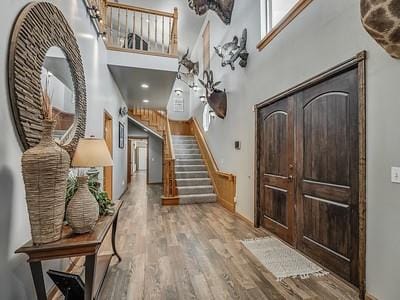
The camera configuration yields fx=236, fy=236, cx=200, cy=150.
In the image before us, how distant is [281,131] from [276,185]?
2.53ft

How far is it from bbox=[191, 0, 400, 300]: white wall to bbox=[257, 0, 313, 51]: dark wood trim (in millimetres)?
66

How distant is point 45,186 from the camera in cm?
138

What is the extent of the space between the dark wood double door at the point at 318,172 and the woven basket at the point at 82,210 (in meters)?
2.19

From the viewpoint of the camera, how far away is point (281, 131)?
3277mm

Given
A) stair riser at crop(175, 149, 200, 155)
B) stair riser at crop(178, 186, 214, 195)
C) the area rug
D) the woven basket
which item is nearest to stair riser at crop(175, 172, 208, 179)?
stair riser at crop(178, 186, 214, 195)

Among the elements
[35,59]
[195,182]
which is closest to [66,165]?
[35,59]

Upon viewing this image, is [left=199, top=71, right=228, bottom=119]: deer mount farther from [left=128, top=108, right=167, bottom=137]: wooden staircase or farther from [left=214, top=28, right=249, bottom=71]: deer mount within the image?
[left=128, top=108, right=167, bottom=137]: wooden staircase

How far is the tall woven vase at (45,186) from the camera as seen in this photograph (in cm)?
134

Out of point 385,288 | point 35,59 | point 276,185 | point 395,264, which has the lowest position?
point 385,288

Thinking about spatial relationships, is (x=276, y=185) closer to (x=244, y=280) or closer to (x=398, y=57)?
(x=244, y=280)

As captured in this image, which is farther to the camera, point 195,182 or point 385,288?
point 195,182

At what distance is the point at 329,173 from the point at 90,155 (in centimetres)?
230

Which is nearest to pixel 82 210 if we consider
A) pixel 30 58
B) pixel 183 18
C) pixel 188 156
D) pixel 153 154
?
pixel 30 58

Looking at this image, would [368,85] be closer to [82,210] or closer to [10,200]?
[82,210]
